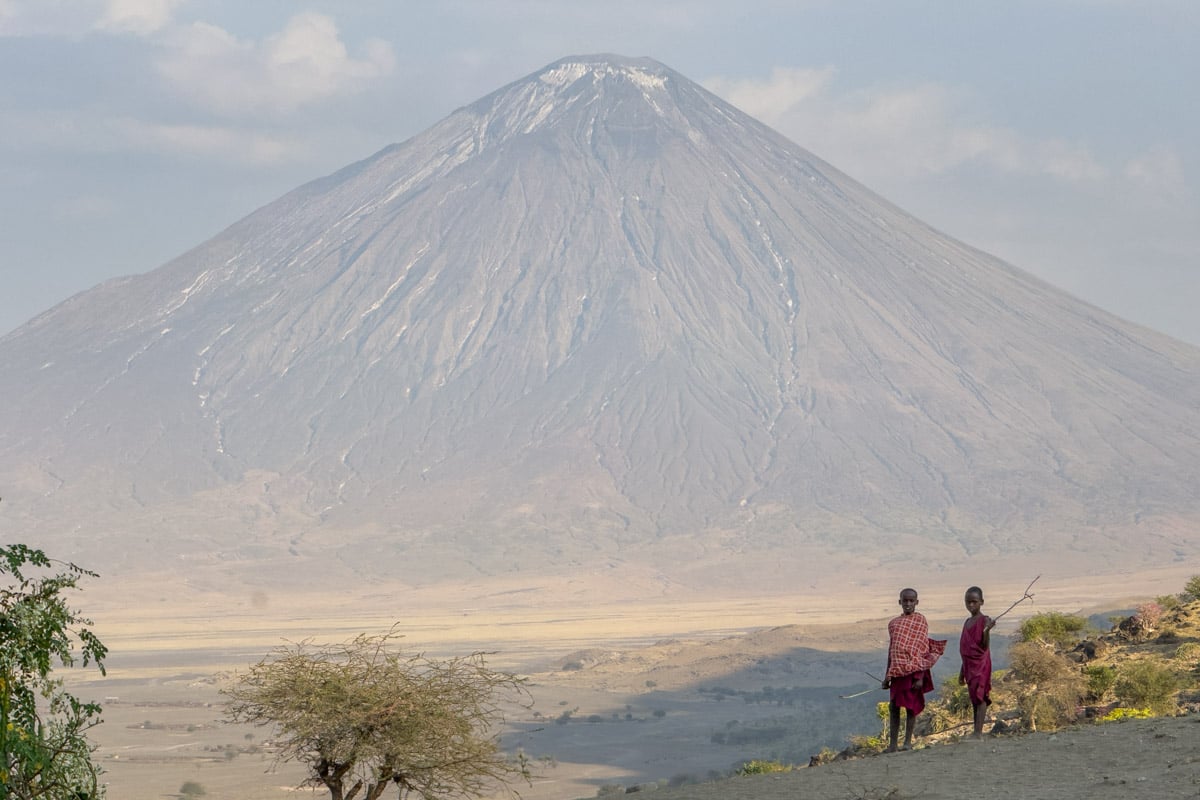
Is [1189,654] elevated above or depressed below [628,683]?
above

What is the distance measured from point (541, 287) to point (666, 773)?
13378cm

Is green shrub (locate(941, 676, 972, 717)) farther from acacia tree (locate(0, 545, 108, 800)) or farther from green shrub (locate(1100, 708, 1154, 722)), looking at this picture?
acacia tree (locate(0, 545, 108, 800))

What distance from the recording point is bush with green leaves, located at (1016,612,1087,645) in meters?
25.8

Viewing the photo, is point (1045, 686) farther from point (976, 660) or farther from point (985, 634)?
point (985, 634)

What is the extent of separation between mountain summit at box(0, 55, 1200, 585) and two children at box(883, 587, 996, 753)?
89044 mm

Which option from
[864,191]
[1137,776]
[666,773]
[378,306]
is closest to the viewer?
[1137,776]

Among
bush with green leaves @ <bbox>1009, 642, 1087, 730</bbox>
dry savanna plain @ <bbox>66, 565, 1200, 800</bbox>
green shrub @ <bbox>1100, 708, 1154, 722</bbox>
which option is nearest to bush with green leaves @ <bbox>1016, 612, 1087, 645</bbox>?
bush with green leaves @ <bbox>1009, 642, 1087, 730</bbox>

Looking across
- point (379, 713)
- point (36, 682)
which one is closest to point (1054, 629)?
point (379, 713)

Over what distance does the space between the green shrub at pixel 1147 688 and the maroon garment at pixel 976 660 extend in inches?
167

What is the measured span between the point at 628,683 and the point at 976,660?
144ft

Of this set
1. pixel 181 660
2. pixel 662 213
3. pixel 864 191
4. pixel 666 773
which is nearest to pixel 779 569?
pixel 181 660

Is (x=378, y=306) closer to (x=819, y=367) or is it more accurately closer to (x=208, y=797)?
(x=819, y=367)

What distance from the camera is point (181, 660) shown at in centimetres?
7031

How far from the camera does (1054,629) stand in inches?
1032
